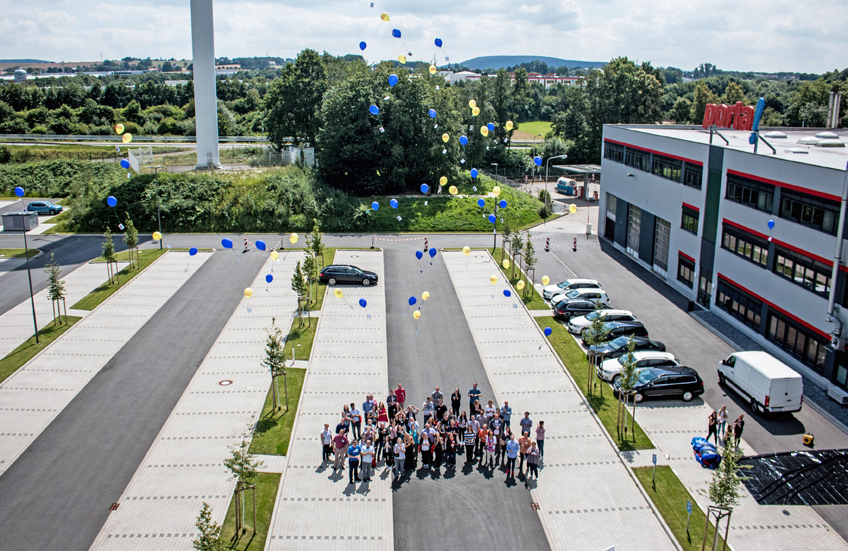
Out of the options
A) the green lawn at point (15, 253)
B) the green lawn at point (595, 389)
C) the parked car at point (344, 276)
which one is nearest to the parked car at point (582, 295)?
the green lawn at point (595, 389)

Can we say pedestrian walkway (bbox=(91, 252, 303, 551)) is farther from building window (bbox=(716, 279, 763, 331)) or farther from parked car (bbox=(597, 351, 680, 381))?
building window (bbox=(716, 279, 763, 331))

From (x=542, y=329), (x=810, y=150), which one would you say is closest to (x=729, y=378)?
(x=542, y=329)

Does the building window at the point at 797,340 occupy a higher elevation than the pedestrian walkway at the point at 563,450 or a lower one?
higher

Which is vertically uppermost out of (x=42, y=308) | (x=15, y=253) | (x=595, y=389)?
(x=15, y=253)

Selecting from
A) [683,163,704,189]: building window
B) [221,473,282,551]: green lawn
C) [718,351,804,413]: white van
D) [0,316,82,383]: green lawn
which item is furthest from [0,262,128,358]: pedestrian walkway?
[683,163,704,189]: building window

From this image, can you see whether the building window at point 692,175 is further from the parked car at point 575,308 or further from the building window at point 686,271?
the parked car at point 575,308

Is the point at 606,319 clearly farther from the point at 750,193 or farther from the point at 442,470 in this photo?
the point at 442,470

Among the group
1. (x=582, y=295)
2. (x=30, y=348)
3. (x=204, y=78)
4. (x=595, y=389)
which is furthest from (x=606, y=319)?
(x=204, y=78)
